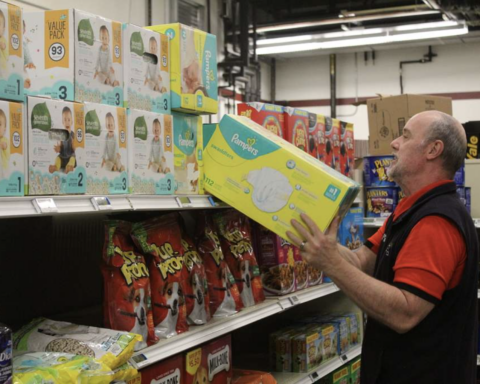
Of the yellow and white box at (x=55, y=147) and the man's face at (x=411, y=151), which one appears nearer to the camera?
the yellow and white box at (x=55, y=147)

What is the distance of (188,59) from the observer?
2.67 m

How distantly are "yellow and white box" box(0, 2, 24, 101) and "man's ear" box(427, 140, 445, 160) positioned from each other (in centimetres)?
146

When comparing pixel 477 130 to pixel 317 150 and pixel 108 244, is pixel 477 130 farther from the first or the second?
pixel 108 244

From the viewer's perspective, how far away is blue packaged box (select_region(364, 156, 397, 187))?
191 inches

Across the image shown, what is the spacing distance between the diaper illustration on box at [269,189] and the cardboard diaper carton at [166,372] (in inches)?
26.2

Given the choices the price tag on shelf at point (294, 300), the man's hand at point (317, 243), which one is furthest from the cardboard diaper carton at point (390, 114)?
the man's hand at point (317, 243)

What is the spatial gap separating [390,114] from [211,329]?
317cm

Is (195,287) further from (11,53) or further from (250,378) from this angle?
Result: (11,53)

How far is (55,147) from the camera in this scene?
6.57 feet

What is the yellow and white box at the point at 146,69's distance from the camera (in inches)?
92.9

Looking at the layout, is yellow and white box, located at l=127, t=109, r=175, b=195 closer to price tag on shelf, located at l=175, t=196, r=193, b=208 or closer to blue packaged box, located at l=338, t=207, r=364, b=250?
price tag on shelf, located at l=175, t=196, r=193, b=208

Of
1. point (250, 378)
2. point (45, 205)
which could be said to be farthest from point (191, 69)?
point (250, 378)

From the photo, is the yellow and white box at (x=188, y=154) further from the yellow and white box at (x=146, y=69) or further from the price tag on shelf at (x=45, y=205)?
the price tag on shelf at (x=45, y=205)

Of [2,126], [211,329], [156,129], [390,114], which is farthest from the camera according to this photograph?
[390,114]
